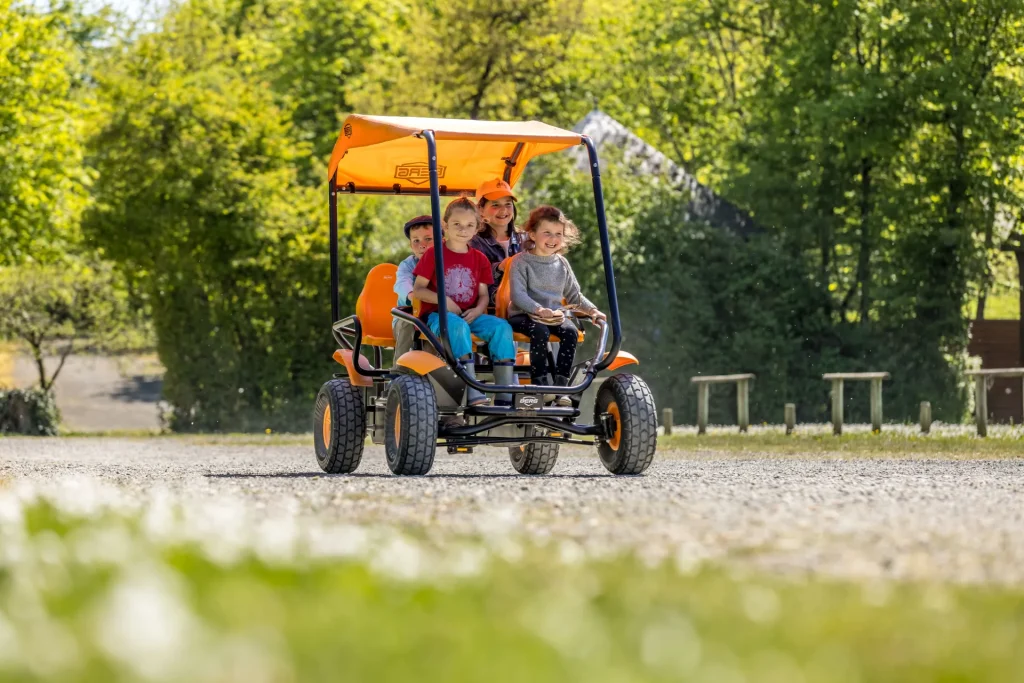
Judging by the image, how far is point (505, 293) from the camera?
37.4ft

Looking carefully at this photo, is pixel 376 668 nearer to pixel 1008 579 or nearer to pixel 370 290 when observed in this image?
pixel 1008 579

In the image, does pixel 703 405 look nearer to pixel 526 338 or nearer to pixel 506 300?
pixel 526 338

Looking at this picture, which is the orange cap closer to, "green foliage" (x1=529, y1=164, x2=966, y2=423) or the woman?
the woman

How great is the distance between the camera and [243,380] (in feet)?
94.8

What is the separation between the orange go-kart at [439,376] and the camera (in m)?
10.9

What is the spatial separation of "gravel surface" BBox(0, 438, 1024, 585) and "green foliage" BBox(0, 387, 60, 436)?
62.6 ft

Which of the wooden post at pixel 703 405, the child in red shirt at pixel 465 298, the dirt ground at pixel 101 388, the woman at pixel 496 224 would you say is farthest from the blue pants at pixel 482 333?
the dirt ground at pixel 101 388

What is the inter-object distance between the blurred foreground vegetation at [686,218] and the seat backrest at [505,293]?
1672 cm

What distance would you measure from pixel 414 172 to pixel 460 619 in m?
9.72

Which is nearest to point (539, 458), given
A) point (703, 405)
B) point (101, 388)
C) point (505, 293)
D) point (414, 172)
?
point (505, 293)

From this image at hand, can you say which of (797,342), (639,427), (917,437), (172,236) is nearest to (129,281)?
(172,236)

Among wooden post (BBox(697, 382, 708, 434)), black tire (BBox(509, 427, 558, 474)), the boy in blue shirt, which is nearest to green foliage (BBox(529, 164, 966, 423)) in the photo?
wooden post (BBox(697, 382, 708, 434))

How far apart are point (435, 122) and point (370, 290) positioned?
140cm

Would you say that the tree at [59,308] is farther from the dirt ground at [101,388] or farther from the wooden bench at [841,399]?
the wooden bench at [841,399]
